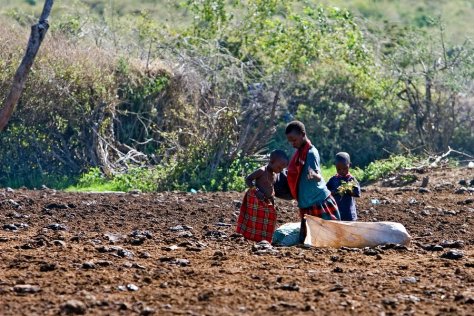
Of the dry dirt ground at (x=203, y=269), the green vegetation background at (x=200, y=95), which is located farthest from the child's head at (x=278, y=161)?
the green vegetation background at (x=200, y=95)

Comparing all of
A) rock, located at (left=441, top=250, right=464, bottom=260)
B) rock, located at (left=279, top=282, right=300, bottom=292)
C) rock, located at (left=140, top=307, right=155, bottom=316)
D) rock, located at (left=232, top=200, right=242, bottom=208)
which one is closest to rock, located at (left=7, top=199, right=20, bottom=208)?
rock, located at (left=232, top=200, right=242, bottom=208)

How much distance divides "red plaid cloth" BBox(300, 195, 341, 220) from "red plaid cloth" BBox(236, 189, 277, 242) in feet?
1.00

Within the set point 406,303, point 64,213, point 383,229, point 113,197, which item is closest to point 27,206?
point 64,213

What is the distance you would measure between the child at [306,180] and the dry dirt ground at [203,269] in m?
0.68

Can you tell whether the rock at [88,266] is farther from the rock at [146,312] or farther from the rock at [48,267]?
the rock at [146,312]

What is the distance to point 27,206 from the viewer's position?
1338cm

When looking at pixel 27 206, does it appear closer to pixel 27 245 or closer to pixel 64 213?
pixel 64 213

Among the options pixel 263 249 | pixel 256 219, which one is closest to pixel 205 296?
pixel 263 249

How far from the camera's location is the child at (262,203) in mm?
10328

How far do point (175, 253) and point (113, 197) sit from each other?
6.00 metres

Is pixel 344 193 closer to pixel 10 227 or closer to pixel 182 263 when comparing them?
pixel 182 263

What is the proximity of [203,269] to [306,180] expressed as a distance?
2.25 m

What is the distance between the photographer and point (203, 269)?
324 inches

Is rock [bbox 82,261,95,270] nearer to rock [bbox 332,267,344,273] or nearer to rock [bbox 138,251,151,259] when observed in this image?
rock [bbox 138,251,151,259]
